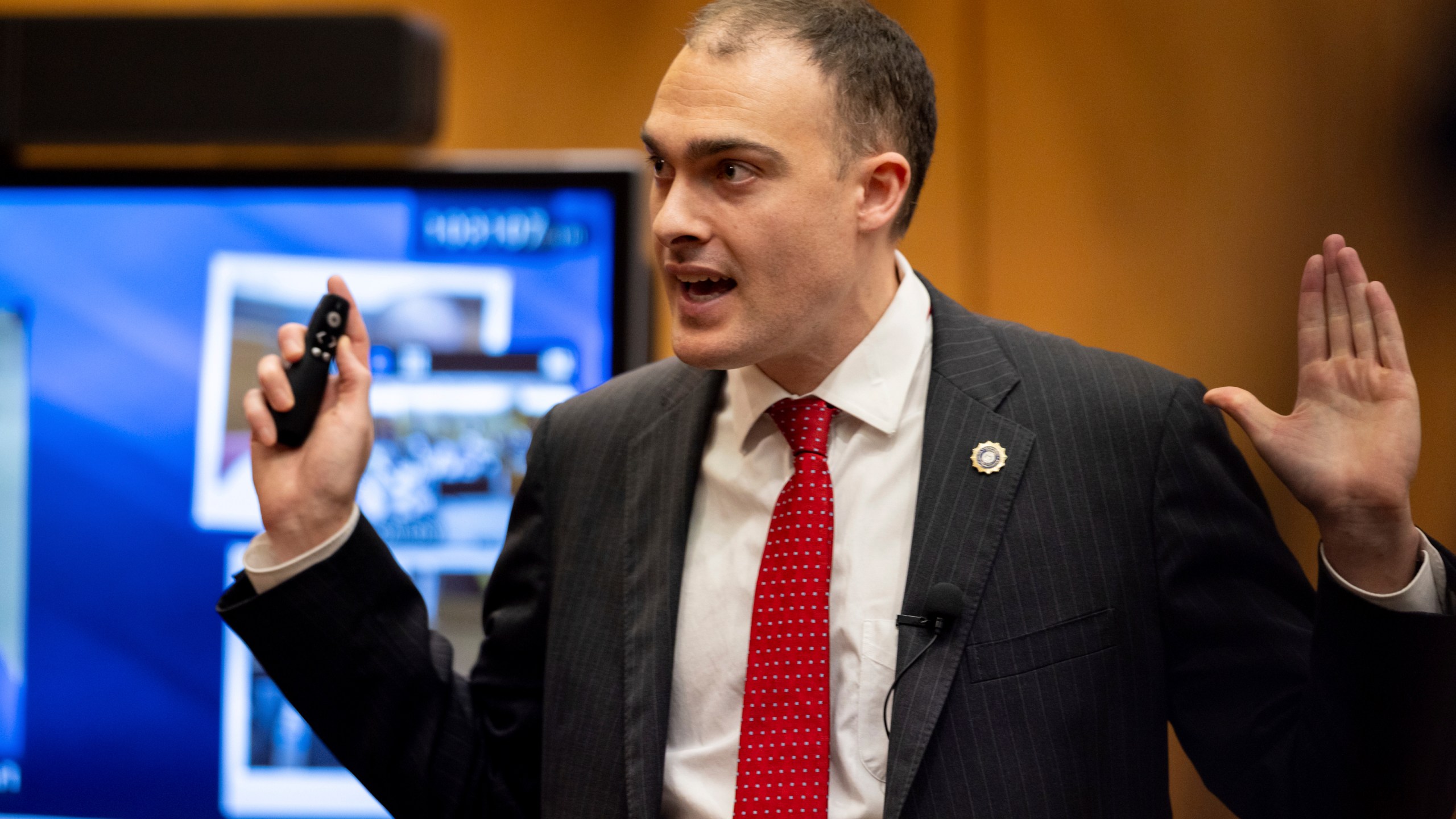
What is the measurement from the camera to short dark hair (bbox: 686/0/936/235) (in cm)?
135

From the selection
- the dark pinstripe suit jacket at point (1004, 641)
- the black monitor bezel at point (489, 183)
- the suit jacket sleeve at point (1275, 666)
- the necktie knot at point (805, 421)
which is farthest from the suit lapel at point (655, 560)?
the black monitor bezel at point (489, 183)

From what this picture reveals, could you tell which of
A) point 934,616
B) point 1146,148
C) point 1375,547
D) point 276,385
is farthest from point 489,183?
point 1375,547

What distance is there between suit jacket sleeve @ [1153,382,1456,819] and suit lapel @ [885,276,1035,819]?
18 centimetres

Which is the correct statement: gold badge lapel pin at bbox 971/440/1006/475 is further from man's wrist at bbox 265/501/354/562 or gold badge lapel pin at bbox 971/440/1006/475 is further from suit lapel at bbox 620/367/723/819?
man's wrist at bbox 265/501/354/562

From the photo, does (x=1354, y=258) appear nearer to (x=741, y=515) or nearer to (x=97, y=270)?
(x=741, y=515)

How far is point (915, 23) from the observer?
245 centimetres

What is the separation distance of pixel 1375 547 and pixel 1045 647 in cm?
33

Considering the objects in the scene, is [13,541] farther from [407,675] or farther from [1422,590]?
[1422,590]

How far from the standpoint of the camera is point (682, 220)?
1.32 meters

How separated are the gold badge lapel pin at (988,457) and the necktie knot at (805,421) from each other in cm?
18

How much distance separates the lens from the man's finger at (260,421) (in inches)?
54.1

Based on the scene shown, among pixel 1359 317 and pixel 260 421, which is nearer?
pixel 1359 317

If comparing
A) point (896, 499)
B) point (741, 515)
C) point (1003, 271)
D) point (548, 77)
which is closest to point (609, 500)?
point (741, 515)

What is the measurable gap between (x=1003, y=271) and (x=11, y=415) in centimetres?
201
